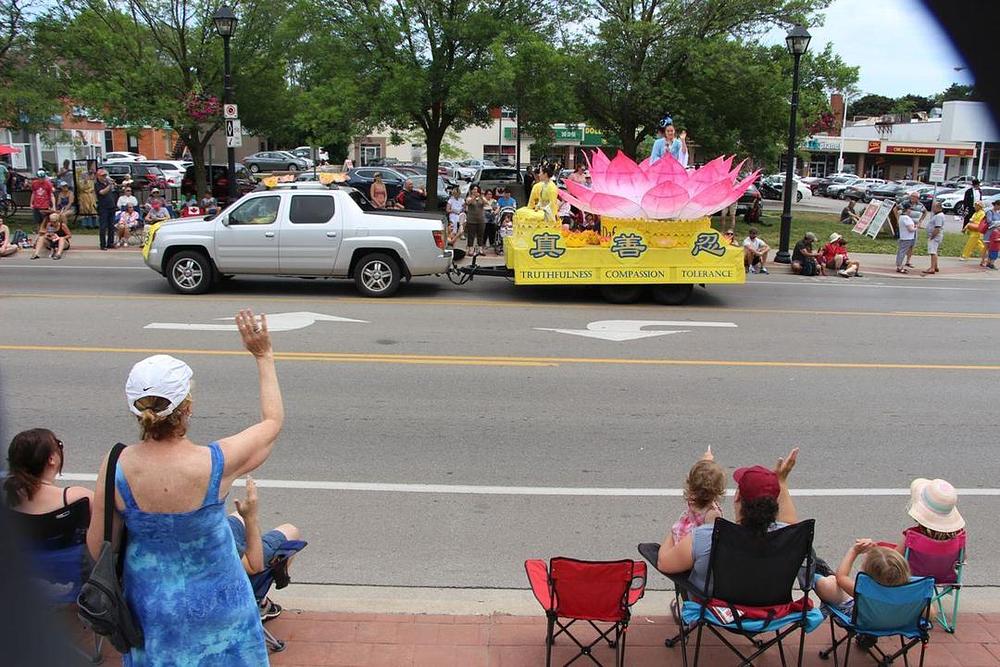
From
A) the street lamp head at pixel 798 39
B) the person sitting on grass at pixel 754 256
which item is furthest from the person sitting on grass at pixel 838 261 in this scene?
the street lamp head at pixel 798 39

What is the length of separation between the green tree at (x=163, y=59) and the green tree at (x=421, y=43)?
10.1 feet

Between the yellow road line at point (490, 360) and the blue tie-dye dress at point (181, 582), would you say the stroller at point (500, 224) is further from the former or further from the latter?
the blue tie-dye dress at point (181, 582)

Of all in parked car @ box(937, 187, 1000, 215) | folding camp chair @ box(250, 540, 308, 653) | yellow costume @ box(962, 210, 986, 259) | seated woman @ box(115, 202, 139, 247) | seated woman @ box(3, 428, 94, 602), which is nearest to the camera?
seated woman @ box(3, 428, 94, 602)

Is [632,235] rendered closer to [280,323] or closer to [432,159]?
[280,323]

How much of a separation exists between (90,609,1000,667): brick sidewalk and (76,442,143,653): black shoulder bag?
4.23ft

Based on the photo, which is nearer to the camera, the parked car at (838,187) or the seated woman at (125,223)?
the seated woman at (125,223)

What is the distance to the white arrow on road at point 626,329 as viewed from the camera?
1141 cm

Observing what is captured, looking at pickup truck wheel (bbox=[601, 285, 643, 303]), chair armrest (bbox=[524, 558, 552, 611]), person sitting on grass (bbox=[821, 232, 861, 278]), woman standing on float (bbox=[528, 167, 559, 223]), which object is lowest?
chair armrest (bbox=[524, 558, 552, 611])

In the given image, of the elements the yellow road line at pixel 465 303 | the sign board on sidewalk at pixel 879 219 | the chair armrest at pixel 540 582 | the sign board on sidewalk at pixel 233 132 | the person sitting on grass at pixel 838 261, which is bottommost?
the yellow road line at pixel 465 303

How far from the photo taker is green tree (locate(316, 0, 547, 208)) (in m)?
21.0

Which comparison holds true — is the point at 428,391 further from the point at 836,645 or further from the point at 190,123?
the point at 190,123

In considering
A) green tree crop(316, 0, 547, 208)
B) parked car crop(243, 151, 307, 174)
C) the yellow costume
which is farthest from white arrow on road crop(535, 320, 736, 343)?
→ parked car crop(243, 151, 307, 174)

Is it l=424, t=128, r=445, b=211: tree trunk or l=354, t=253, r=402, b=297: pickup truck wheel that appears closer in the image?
l=354, t=253, r=402, b=297: pickup truck wheel

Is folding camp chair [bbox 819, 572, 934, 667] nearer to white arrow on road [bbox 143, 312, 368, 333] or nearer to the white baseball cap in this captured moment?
the white baseball cap
